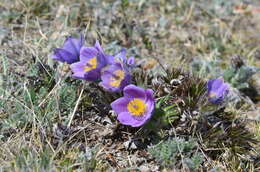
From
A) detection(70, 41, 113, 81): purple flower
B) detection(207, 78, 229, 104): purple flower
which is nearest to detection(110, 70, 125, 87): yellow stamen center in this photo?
detection(70, 41, 113, 81): purple flower

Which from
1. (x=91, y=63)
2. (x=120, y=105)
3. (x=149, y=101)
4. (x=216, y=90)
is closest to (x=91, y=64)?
(x=91, y=63)

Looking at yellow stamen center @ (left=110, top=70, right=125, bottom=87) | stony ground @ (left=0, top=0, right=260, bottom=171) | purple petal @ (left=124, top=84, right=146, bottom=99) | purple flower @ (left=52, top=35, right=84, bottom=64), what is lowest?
stony ground @ (left=0, top=0, right=260, bottom=171)

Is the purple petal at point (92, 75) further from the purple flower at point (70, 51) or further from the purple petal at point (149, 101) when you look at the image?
the purple petal at point (149, 101)

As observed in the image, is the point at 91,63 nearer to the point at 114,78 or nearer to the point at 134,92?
the point at 114,78

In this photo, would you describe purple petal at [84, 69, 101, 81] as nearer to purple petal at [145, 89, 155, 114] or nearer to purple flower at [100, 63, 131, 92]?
purple flower at [100, 63, 131, 92]

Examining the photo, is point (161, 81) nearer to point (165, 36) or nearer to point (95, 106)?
point (95, 106)

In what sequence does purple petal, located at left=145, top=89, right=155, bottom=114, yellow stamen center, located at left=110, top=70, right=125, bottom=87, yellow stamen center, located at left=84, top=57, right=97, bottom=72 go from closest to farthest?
purple petal, located at left=145, top=89, right=155, bottom=114
yellow stamen center, located at left=110, top=70, right=125, bottom=87
yellow stamen center, located at left=84, top=57, right=97, bottom=72

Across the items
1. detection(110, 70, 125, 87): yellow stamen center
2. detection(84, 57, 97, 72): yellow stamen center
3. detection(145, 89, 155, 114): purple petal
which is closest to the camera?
detection(145, 89, 155, 114): purple petal
